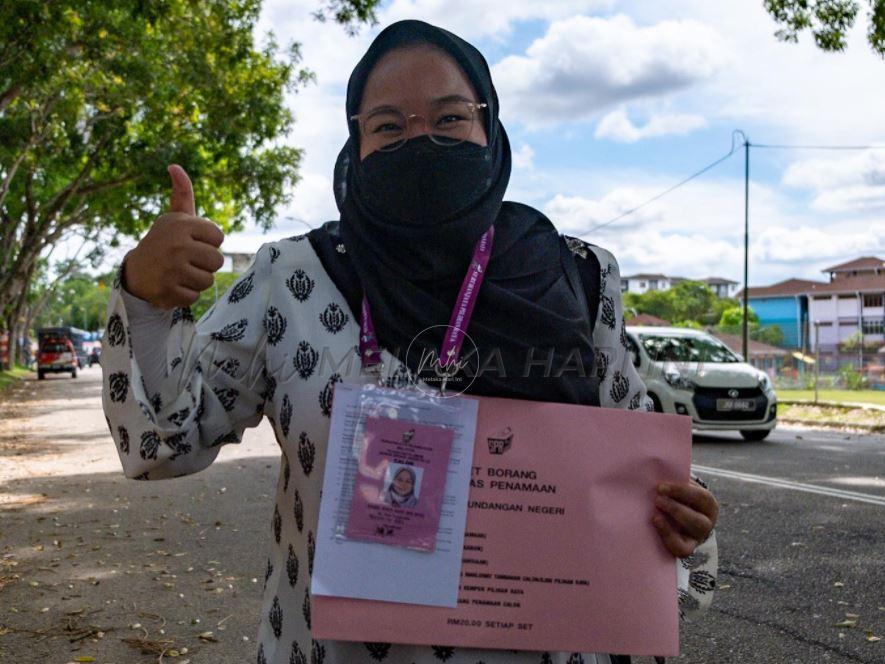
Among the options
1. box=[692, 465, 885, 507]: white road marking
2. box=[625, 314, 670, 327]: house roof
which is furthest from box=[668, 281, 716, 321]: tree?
box=[692, 465, 885, 507]: white road marking

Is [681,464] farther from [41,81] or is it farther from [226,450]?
[41,81]

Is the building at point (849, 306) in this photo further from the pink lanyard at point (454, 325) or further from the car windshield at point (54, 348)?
the pink lanyard at point (454, 325)

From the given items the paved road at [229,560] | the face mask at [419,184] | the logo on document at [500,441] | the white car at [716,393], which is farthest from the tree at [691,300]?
the logo on document at [500,441]

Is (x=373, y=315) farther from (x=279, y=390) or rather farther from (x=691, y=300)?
(x=691, y=300)

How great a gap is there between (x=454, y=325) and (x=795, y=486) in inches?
296

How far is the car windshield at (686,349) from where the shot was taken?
1317cm

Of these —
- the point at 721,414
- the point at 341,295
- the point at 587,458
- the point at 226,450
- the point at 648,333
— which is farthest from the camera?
the point at 648,333

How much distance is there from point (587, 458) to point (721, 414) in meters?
11.5

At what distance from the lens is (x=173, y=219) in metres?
1.36

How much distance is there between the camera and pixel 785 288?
81875 millimetres

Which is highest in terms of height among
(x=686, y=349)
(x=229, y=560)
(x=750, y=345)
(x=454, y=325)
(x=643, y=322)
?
(x=643, y=322)

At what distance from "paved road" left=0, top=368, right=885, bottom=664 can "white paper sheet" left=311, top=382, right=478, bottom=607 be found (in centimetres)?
295

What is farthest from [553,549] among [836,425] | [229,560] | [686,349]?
[836,425]

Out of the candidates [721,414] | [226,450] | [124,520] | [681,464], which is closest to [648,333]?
[721,414]
